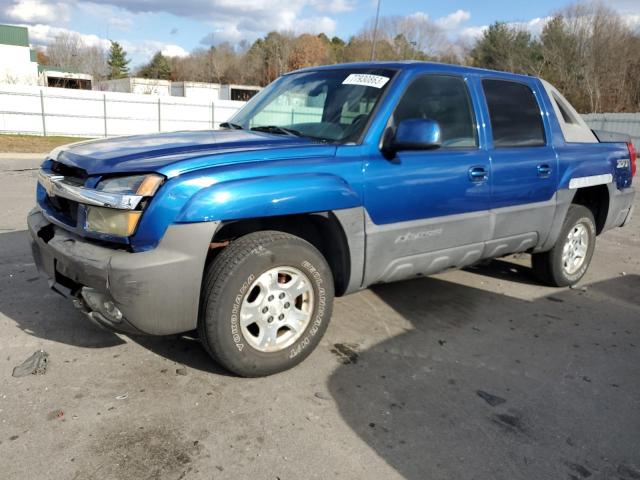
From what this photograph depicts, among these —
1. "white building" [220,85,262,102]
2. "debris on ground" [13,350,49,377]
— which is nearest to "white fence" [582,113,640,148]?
"debris on ground" [13,350,49,377]

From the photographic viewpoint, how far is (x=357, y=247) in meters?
3.41

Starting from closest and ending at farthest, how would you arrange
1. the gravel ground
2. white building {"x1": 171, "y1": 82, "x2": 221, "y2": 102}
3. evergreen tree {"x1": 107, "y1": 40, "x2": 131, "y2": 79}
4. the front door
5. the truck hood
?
the gravel ground → the truck hood → the front door → white building {"x1": 171, "y1": 82, "x2": 221, "y2": 102} → evergreen tree {"x1": 107, "y1": 40, "x2": 131, "y2": 79}

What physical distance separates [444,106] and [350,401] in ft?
7.25

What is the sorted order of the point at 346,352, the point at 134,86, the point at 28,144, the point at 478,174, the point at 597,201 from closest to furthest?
the point at 346,352
the point at 478,174
the point at 597,201
the point at 28,144
the point at 134,86

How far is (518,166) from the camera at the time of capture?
13.9 ft

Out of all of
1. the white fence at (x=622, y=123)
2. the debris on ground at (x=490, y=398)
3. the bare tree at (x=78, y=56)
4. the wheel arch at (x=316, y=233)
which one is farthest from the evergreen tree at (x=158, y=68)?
the debris on ground at (x=490, y=398)

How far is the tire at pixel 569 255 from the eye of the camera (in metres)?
A: 5.03

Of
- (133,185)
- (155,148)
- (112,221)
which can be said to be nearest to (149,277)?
(112,221)

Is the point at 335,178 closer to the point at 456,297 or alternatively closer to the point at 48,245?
the point at 48,245

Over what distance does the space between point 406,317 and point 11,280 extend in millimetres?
3353

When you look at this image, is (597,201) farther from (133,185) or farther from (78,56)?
(78,56)

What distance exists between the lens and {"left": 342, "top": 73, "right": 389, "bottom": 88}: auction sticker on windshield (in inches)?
144

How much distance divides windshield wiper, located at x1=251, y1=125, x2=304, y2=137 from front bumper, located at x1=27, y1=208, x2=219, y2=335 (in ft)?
3.78

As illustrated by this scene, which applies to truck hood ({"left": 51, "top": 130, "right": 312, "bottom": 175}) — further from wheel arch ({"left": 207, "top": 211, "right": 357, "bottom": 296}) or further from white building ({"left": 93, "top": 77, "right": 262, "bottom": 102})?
white building ({"left": 93, "top": 77, "right": 262, "bottom": 102})
